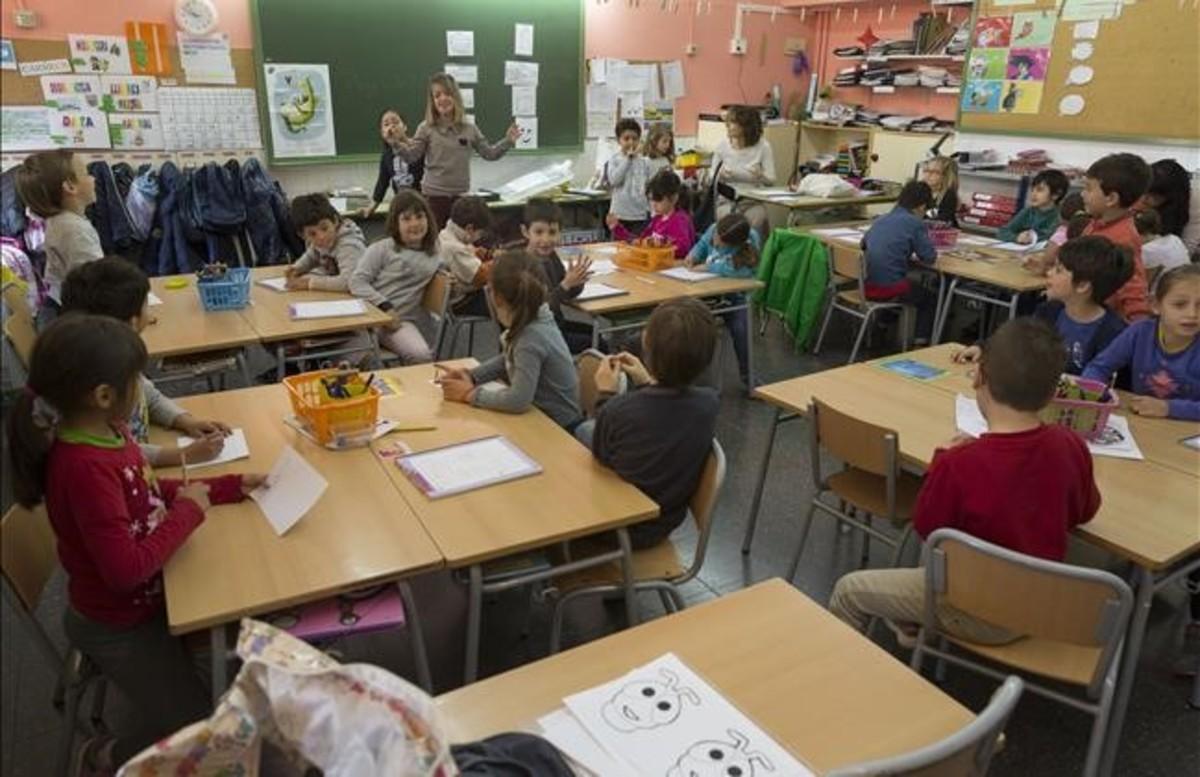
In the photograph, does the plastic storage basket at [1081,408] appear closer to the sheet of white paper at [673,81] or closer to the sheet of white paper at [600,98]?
the sheet of white paper at [600,98]

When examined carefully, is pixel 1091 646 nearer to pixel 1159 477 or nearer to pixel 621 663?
pixel 1159 477

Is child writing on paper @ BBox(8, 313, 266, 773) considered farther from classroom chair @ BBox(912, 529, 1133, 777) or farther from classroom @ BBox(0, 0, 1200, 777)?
classroom chair @ BBox(912, 529, 1133, 777)

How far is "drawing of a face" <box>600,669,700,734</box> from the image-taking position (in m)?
1.19

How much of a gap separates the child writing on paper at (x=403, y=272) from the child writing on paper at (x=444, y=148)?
5.30 ft

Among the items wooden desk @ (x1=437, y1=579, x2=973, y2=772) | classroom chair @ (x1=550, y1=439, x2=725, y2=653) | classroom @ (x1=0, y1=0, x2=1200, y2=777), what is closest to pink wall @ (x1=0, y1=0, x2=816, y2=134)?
classroom @ (x1=0, y1=0, x2=1200, y2=777)

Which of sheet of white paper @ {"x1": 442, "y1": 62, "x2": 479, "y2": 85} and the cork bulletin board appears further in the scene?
sheet of white paper @ {"x1": 442, "y1": 62, "x2": 479, "y2": 85}

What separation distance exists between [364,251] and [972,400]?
2622 millimetres

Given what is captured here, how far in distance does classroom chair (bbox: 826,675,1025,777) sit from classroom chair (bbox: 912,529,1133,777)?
0.51m

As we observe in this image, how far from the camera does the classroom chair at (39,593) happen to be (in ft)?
4.88

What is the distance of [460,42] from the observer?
616cm

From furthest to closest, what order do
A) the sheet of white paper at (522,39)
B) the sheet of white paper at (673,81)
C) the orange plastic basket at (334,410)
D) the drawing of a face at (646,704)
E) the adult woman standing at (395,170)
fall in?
the sheet of white paper at (673,81) → the sheet of white paper at (522,39) → the adult woman standing at (395,170) → the orange plastic basket at (334,410) → the drawing of a face at (646,704)

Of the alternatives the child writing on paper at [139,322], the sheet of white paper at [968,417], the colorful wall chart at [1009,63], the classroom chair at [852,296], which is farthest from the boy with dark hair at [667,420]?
the colorful wall chart at [1009,63]

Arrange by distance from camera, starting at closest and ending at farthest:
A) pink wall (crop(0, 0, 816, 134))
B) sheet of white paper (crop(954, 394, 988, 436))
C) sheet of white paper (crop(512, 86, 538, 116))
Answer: sheet of white paper (crop(954, 394, 988, 436)) < sheet of white paper (crop(512, 86, 538, 116)) < pink wall (crop(0, 0, 816, 134))

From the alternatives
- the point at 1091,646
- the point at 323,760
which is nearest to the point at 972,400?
the point at 1091,646
